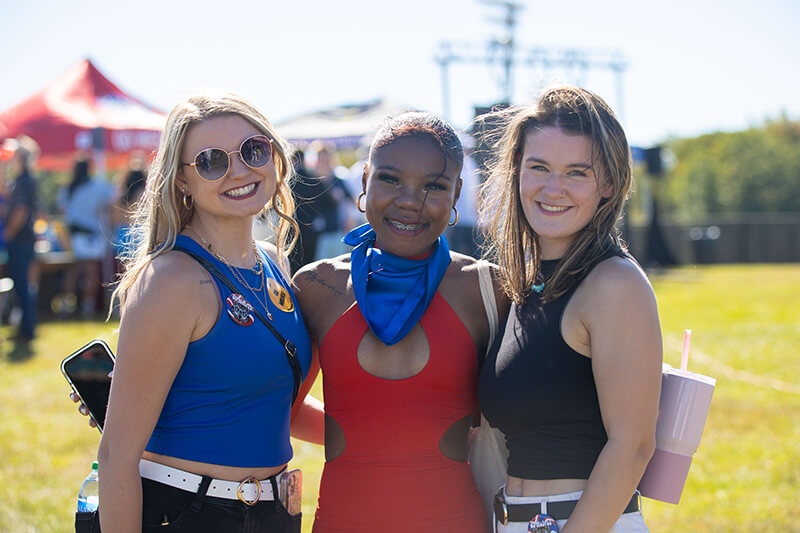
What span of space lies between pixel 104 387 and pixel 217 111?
941mm

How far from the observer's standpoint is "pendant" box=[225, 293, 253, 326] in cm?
190

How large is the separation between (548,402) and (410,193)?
29.4 inches

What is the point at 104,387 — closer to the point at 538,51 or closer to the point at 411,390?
the point at 411,390

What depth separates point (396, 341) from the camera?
206 centimetres

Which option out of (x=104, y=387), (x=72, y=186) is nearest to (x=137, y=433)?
(x=104, y=387)

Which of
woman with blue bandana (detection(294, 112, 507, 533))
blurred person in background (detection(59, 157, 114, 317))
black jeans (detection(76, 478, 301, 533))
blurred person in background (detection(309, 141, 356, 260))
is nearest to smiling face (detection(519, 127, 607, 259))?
woman with blue bandana (detection(294, 112, 507, 533))

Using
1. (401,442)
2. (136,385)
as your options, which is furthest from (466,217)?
(136,385)

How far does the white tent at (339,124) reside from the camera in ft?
42.5

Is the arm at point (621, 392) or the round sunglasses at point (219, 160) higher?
the round sunglasses at point (219, 160)

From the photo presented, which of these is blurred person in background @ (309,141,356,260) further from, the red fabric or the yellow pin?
the red fabric

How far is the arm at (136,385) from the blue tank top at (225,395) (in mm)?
75

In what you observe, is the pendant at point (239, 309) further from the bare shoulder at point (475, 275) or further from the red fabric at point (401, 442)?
the bare shoulder at point (475, 275)

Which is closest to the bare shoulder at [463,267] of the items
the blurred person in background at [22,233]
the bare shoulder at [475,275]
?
the bare shoulder at [475,275]

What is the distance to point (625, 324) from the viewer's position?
174 centimetres
